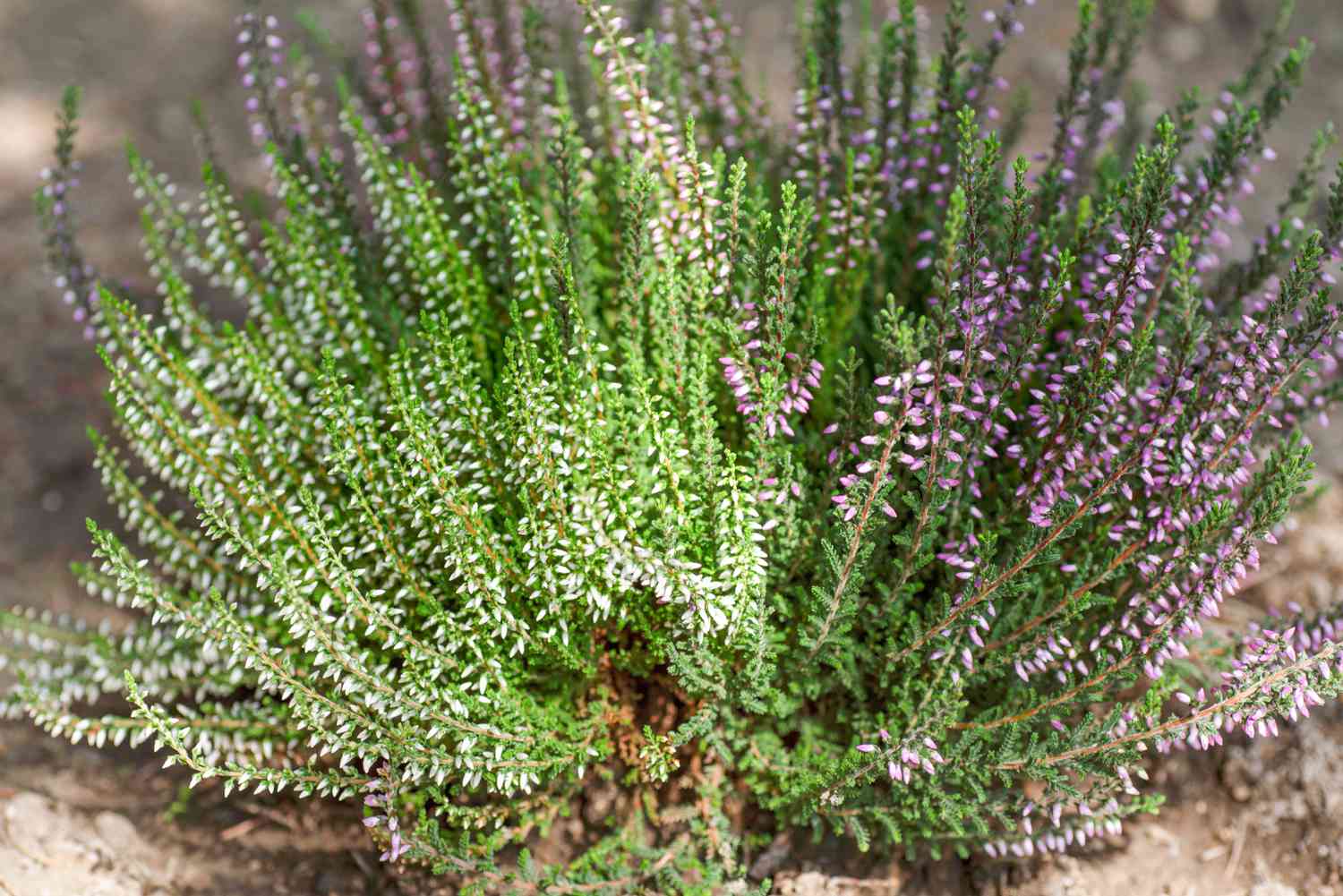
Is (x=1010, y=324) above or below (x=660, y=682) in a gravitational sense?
above

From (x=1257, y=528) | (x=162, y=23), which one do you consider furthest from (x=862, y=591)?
(x=162, y=23)

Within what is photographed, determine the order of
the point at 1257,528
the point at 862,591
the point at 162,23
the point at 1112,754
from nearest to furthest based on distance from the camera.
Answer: the point at 1257,528 < the point at 1112,754 < the point at 862,591 < the point at 162,23

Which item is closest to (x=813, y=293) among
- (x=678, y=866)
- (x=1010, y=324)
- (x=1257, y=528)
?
(x=1010, y=324)

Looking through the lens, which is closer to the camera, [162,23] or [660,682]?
[660,682]

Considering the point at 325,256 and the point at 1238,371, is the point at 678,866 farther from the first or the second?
the point at 325,256

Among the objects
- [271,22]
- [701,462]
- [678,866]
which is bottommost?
[678,866]

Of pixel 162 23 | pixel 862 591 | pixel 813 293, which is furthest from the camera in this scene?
pixel 162 23

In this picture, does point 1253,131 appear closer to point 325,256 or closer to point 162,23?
point 325,256
